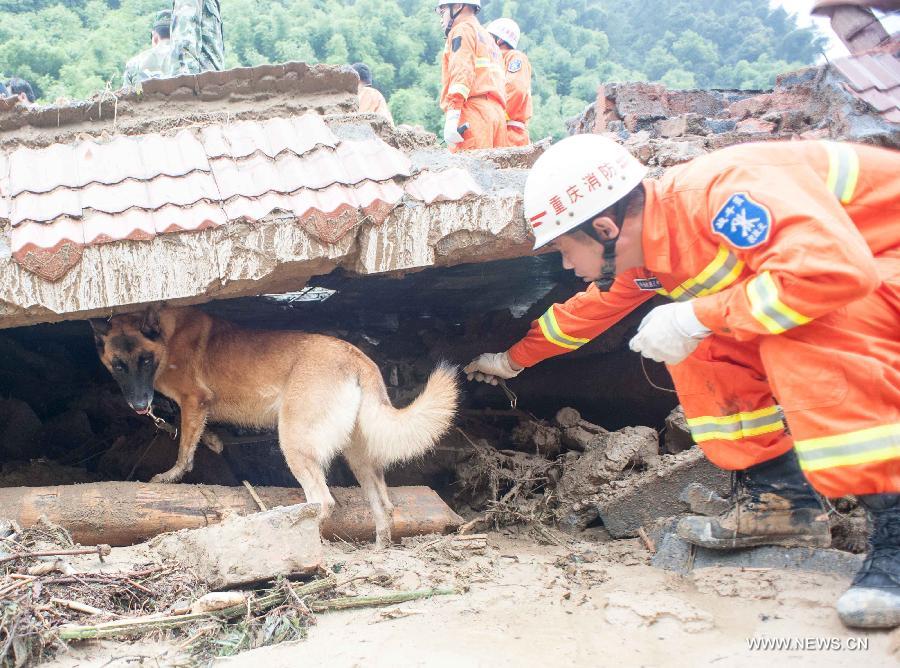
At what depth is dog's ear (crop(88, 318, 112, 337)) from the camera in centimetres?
440

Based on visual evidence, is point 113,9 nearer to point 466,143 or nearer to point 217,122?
point 466,143

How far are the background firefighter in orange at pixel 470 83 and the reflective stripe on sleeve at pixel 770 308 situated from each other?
211 inches

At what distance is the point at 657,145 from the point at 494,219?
4.52ft

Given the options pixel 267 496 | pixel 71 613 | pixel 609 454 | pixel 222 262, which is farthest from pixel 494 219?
pixel 71 613

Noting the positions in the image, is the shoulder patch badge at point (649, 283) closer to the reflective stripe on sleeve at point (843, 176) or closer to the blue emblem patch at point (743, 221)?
the blue emblem patch at point (743, 221)

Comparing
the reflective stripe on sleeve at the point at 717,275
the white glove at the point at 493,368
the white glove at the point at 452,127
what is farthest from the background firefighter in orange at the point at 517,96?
the reflective stripe on sleeve at the point at 717,275

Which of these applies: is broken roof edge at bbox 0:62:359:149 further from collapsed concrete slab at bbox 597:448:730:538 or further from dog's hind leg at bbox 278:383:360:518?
collapsed concrete slab at bbox 597:448:730:538

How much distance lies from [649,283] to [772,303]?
815mm

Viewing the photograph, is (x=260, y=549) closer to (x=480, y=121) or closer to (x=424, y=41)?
(x=480, y=121)

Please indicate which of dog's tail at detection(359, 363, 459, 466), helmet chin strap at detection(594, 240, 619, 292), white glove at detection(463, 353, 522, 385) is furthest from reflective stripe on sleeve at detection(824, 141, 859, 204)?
dog's tail at detection(359, 363, 459, 466)

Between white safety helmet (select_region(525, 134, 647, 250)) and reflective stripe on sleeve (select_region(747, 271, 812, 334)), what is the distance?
662 mm

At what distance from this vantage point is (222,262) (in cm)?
Answer: 353

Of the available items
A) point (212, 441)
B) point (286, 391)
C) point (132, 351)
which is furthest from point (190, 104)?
point (212, 441)

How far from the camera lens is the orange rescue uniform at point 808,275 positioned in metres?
2.38
